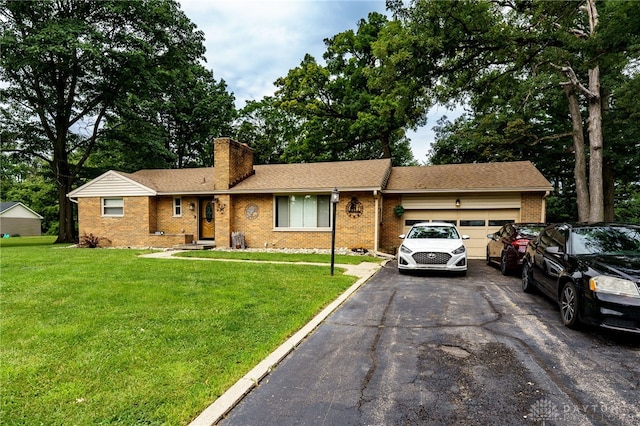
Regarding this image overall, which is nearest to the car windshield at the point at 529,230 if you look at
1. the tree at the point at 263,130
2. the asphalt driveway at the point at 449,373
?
the asphalt driveway at the point at 449,373

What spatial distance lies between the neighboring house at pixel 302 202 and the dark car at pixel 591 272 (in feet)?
24.1

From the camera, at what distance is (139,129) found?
22.3 m

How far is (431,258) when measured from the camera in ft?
28.7

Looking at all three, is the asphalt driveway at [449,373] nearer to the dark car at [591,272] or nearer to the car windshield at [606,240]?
the dark car at [591,272]

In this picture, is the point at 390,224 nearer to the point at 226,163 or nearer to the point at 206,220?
the point at 226,163

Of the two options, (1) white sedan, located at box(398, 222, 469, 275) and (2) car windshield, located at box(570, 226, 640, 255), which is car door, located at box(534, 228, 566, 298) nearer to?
(2) car windshield, located at box(570, 226, 640, 255)

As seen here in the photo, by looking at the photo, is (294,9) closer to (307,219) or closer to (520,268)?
(307,219)

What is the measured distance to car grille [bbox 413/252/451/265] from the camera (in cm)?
867

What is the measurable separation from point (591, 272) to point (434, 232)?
19.0ft

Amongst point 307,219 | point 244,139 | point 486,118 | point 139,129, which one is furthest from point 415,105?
point 244,139

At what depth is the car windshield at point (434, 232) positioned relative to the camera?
32.2 feet

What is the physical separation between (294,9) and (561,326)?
10.8 meters

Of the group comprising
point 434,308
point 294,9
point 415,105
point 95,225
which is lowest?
point 434,308

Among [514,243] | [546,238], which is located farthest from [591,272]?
[514,243]
